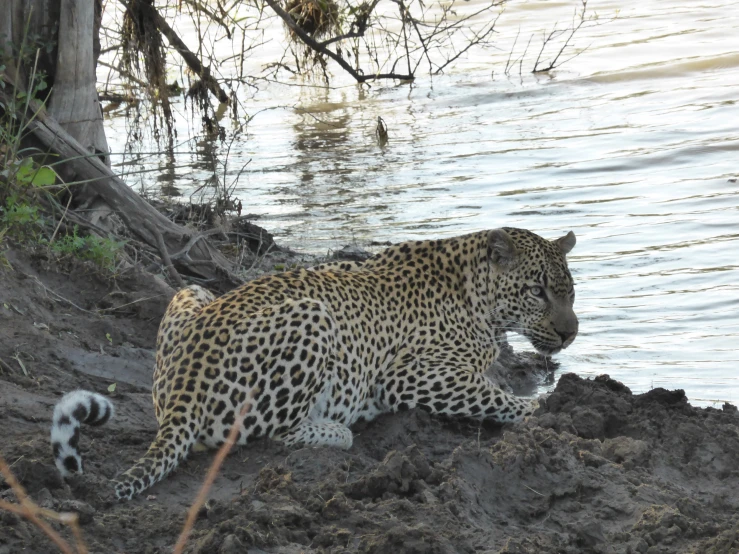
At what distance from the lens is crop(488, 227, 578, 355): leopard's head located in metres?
7.23

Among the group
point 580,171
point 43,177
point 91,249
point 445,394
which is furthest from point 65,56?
point 580,171

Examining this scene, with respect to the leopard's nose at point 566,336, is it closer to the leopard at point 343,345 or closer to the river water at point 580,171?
the leopard at point 343,345

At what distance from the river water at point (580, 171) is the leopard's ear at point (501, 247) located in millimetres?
1664

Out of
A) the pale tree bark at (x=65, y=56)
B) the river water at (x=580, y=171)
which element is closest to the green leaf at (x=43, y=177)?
the pale tree bark at (x=65, y=56)

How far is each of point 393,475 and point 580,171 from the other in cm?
969

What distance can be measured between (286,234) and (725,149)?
6233 millimetres

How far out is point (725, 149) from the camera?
48.0ft

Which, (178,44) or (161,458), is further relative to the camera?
(178,44)

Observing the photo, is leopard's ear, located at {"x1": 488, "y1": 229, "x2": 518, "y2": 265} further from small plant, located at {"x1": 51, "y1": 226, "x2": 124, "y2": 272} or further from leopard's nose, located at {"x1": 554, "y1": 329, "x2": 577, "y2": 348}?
small plant, located at {"x1": 51, "y1": 226, "x2": 124, "y2": 272}

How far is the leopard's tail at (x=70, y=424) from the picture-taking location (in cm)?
485

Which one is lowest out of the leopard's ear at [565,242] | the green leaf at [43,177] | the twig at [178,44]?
the leopard's ear at [565,242]

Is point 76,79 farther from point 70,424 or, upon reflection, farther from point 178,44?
point 70,424

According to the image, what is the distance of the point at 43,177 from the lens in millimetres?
7957

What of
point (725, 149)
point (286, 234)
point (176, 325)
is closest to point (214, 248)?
point (286, 234)
